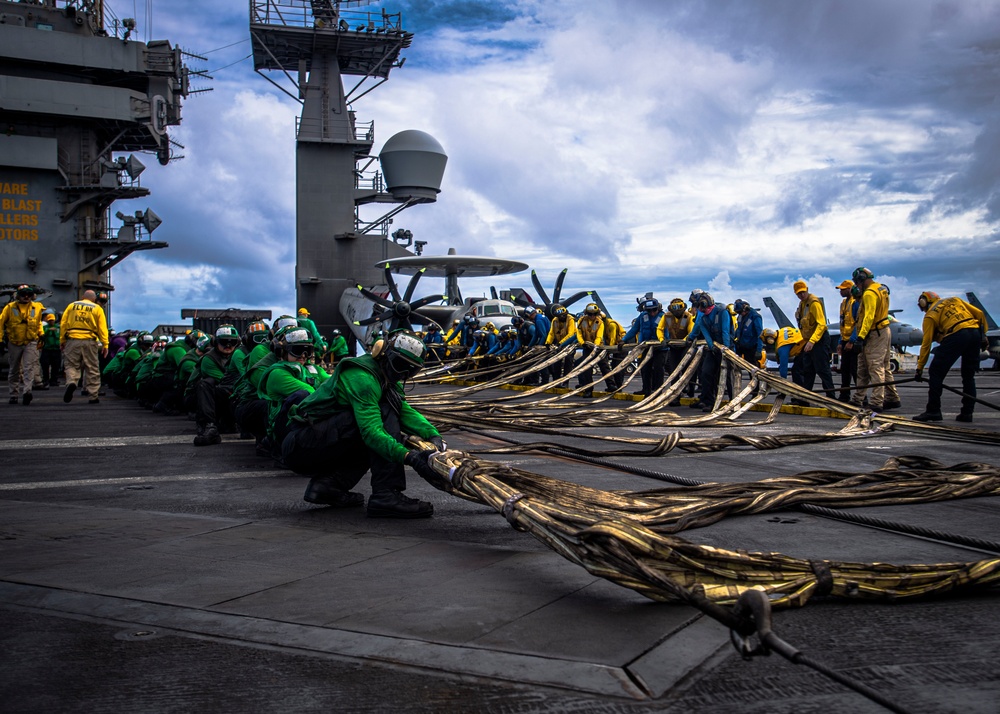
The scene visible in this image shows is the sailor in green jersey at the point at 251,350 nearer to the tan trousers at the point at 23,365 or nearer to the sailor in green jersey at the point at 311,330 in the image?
the sailor in green jersey at the point at 311,330

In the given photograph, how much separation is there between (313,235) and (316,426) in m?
43.9

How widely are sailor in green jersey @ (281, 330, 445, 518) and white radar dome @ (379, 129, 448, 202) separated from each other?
146 ft

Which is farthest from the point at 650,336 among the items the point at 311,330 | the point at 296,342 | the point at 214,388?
the point at 296,342

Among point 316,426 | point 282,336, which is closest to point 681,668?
point 316,426

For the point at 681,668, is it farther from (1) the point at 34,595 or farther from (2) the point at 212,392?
(2) the point at 212,392

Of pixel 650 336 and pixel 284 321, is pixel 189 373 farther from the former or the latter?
pixel 650 336

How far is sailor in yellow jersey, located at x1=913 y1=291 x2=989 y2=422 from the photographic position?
35.7 feet

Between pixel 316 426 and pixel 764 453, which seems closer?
pixel 316 426

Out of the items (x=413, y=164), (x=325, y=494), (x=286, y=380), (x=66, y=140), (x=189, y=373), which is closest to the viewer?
(x=325, y=494)

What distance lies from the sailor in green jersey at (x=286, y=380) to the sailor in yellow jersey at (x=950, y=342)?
26.4 ft

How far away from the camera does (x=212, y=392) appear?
10344 mm

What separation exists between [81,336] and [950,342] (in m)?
14.7

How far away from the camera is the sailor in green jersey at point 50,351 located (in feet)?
76.1

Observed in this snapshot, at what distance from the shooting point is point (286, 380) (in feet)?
24.1
